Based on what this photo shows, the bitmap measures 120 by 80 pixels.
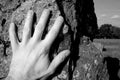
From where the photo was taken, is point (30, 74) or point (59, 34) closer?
point (30, 74)

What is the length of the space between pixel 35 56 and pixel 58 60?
0.21m

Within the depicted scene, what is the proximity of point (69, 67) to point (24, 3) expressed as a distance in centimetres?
87

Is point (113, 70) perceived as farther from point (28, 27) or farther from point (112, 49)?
point (112, 49)

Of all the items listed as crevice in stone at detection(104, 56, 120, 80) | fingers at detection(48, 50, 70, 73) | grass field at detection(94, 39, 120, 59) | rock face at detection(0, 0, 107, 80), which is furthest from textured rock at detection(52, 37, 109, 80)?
grass field at detection(94, 39, 120, 59)

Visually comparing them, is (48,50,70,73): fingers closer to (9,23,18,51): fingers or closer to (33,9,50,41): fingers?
(33,9,50,41): fingers

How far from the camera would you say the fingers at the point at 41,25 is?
4.94 ft

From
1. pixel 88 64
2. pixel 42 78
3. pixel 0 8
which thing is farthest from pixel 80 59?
pixel 0 8

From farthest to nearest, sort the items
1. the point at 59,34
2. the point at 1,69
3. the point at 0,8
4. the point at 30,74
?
1. the point at 0,8
2. the point at 1,69
3. the point at 59,34
4. the point at 30,74

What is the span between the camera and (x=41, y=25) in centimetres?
157

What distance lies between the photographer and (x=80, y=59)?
1.84 metres

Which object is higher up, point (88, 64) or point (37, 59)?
point (37, 59)

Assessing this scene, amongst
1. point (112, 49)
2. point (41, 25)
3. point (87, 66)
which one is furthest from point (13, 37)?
point (112, 49)

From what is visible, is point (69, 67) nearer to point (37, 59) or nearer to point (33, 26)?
point (37, 59)

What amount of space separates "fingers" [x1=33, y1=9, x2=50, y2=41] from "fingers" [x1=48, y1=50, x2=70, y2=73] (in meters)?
0.25
